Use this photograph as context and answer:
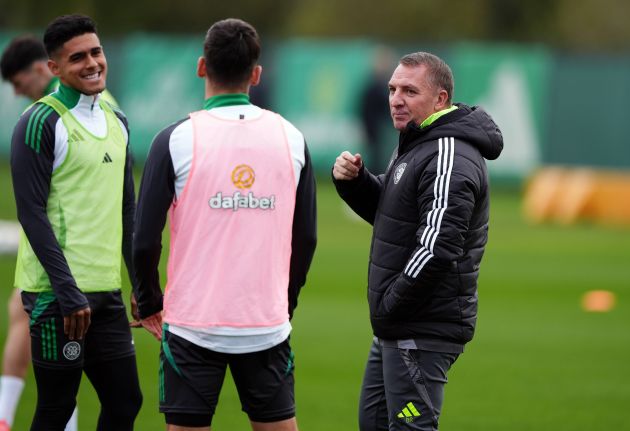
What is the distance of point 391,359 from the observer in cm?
555

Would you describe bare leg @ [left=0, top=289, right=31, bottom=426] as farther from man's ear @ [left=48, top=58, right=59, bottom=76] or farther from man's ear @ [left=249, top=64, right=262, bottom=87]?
man's ear @ [left=249, top=64, right=262, bottom=87]

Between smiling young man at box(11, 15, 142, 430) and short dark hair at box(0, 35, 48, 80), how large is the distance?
1.52 m

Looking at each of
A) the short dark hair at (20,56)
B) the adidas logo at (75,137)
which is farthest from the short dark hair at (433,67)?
the short dark hair at (20,56)

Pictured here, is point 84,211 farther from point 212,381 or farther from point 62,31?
point 212,381

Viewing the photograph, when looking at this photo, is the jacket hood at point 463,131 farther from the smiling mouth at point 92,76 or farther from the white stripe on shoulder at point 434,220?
the smiling mouth at point 92,76

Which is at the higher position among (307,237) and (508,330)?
(307,237)

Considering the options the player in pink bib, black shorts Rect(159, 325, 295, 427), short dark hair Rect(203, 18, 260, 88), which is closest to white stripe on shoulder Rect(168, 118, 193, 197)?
the player in pink bib

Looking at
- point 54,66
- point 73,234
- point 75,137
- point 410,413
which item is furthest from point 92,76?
point 410,413

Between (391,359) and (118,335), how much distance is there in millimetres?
1407

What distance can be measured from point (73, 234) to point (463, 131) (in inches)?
76.3

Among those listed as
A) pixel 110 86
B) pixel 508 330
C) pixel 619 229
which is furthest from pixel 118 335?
pixel 110 86

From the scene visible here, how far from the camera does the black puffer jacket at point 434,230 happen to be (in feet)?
17.6

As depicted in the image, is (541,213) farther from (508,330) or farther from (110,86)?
(110,86)

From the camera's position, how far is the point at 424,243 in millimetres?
5344
